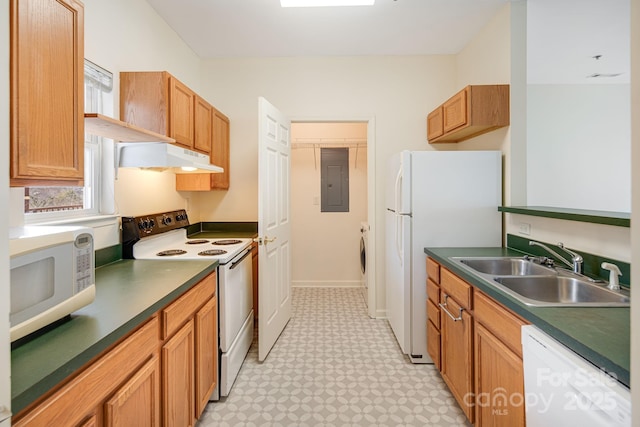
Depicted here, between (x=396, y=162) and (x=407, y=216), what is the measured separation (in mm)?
496

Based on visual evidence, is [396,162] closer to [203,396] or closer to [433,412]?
[433,412]

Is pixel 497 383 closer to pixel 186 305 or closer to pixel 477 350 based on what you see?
pixel 477 350

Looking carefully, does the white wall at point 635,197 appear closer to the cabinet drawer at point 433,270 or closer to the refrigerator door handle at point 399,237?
the cabinet drawer at point 433,270

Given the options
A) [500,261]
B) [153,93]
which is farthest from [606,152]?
[153,93]

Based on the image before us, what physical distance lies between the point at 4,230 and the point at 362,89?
10.5 ft

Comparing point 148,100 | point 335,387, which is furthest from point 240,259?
point 148,100

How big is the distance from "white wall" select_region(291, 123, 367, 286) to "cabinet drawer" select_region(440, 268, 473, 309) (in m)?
2.40

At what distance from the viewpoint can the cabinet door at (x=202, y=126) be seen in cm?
251

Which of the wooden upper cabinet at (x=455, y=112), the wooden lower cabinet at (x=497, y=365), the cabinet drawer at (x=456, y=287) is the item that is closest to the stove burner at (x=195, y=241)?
the cabinet drawer at (x=456, y=287)

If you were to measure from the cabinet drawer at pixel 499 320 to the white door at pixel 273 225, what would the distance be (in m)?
1.51

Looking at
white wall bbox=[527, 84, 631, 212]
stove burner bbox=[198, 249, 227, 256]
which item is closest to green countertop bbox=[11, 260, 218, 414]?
stove burner bbox=[198, 249, 227, 256]

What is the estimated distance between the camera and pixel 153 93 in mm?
2057

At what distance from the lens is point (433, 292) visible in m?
2.25

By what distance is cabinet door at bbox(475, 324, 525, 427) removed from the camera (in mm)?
1254
